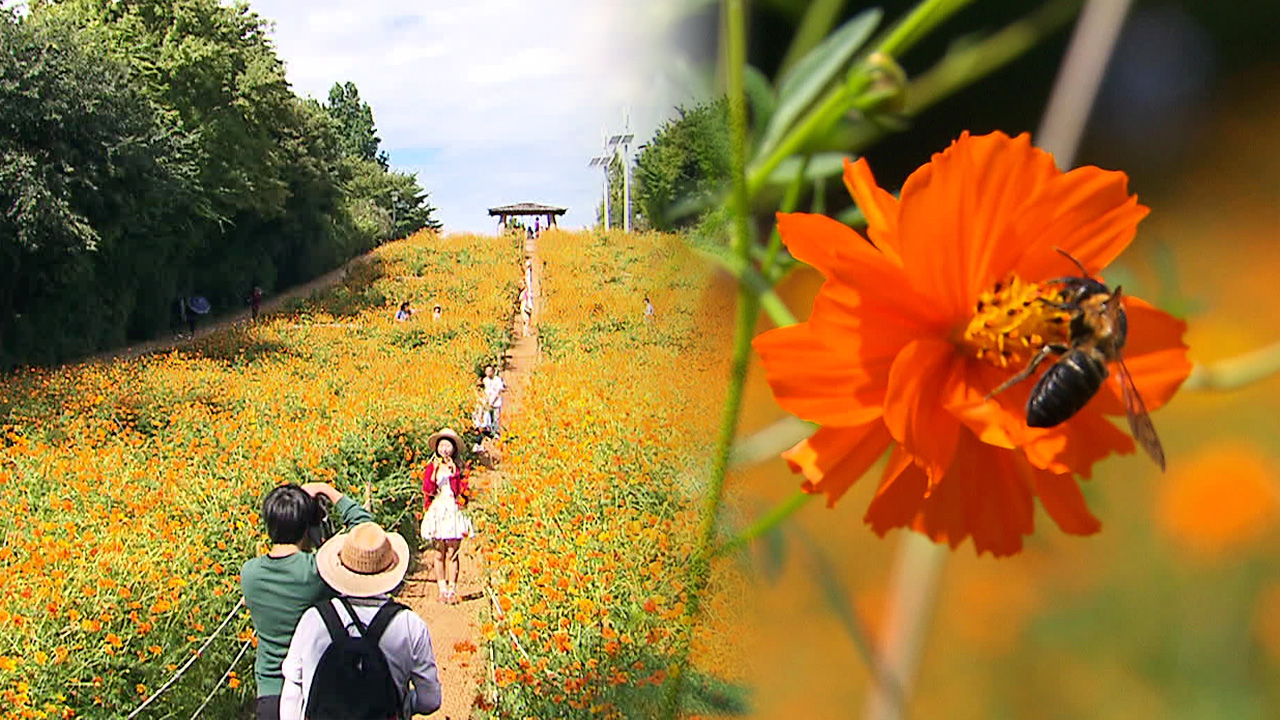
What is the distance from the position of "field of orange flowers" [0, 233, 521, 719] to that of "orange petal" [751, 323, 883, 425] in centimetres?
84

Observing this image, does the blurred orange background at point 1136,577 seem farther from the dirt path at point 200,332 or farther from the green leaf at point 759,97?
the dirt path at point 200,332

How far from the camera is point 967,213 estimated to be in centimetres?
8

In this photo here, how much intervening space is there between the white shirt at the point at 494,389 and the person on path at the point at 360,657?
3.50 ft

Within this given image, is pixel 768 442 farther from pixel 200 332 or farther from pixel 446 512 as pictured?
pixel 200 332

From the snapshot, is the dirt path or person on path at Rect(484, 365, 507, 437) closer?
person on path at Rect(484, 365, 507, 437)

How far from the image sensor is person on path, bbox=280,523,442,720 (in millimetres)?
574

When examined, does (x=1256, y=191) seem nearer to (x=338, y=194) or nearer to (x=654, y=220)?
(x=654, y=220)

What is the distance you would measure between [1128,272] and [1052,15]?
0.04 meters

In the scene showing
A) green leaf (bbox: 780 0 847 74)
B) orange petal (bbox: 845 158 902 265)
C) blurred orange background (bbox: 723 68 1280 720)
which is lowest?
blurred orange background (bbox: 723 68 1280 720)

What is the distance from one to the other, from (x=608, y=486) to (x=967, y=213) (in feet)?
1.22

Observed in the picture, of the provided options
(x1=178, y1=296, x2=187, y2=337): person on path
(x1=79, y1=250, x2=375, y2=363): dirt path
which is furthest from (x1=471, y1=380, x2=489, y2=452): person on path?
(x1=178, y1=296, x2=187, y2=337): person on path

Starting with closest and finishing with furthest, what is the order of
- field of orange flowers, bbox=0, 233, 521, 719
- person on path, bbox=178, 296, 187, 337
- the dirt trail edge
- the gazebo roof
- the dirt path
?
the gazebo roof < the dirt trail edge < field of orange flowers, bbox=0, 233, 521, 719 < the dirt path < person on path, bbox=178, 296, 187, 337

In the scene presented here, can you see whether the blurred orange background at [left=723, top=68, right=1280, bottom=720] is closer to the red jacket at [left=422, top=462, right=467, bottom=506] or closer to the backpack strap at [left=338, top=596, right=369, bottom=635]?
the backpack strap at [left=338, top=596, right=369, bottom=635]

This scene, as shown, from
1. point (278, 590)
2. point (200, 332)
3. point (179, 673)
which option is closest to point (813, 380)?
point (278, 590)
